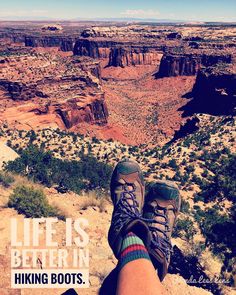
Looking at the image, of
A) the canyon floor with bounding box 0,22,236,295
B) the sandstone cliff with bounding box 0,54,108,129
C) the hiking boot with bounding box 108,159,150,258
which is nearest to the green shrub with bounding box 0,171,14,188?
the canyon floor with bounding box 0,22,236,295

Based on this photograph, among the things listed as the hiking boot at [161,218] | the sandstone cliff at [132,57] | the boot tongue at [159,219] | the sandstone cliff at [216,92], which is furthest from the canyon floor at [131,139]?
the sandstone cliff at [132,57]

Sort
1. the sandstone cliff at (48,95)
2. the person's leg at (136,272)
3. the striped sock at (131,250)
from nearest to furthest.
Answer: the person's leg at (136,272) < the striped sock at (131,250) < the sandstone cliff at (48,95)

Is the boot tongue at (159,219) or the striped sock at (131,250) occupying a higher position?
the striped sock at (131,250)

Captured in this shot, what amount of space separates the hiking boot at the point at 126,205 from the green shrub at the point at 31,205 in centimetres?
227

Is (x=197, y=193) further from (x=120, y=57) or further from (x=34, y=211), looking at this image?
(x=120, y=57)

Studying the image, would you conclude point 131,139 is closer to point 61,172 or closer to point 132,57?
point 61,172

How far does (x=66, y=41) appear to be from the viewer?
13625cm

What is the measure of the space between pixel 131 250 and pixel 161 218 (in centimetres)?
252

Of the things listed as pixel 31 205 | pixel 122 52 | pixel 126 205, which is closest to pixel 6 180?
pixel 31 205

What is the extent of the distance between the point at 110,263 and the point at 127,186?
235 cm

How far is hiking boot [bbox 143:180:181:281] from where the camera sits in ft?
24.7

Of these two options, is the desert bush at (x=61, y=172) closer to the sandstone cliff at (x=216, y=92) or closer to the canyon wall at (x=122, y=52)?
the sandstone cliff at (x=216, y=92)

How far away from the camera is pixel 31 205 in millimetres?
10539

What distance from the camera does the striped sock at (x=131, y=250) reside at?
6457 mm
